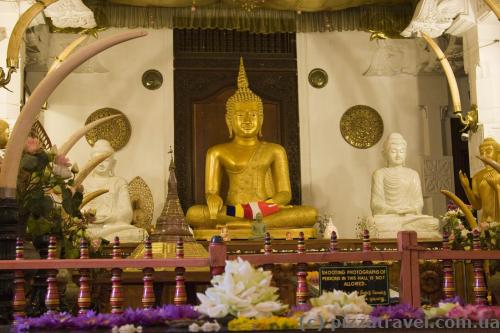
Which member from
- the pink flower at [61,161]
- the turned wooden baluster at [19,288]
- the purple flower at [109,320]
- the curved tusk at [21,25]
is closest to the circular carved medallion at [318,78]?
the curved tusk at [21,25]

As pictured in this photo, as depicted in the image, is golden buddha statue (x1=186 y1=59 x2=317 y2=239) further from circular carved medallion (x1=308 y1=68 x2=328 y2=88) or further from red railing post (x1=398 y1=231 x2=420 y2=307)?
red railing post (x1=398 y1=231 x2=420 y2=307)

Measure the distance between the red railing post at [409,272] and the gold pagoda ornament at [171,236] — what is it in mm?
1406

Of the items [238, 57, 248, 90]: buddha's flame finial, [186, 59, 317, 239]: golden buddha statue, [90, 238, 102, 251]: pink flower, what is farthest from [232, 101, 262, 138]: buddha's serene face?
[90, 238, 102, 251]: pink flower

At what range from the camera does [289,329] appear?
8.43ft

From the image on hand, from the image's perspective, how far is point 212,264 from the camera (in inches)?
122

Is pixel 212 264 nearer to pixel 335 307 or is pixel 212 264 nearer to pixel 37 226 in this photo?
pixel 335 307

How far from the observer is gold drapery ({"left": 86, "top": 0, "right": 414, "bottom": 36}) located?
8.20m

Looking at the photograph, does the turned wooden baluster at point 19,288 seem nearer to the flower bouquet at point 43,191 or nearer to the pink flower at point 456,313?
the flower bouquet at point 43,191

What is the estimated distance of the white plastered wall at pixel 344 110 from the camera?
333 inches

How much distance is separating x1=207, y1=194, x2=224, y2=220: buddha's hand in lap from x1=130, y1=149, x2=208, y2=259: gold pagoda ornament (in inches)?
72.5

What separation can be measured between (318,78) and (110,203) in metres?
2.71

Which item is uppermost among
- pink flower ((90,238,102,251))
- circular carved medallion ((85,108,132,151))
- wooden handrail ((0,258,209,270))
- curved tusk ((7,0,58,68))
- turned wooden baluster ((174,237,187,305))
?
curved tusk ((7,0,58,68))

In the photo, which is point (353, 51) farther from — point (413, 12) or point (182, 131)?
point (182, 131)

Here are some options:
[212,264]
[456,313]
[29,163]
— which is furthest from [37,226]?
[456,313]
